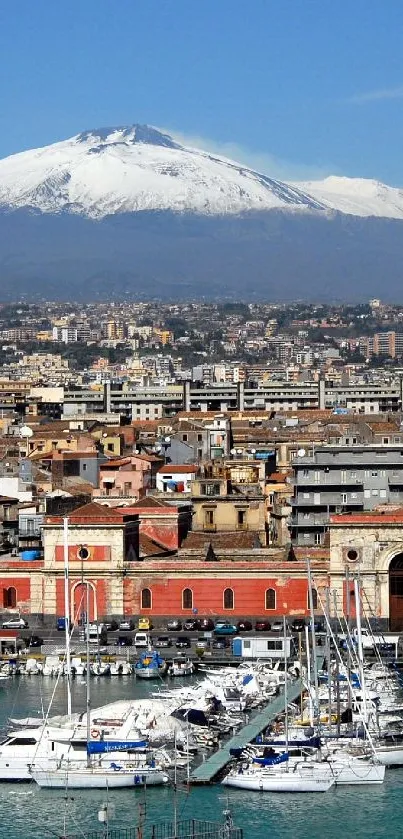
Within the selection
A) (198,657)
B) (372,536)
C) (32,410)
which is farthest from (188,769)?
(32,410)

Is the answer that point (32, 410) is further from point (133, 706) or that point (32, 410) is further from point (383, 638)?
point (133, 706)

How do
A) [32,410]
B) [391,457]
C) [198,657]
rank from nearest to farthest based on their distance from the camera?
[198,657] → [391,457] → [32,410]

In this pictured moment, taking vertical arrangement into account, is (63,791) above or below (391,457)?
below

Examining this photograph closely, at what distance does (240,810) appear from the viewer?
40.5 meters

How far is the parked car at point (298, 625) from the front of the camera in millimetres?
58094

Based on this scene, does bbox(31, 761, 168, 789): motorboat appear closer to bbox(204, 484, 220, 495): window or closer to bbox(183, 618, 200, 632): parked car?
bbox(183, 618, 200, 632): parked car

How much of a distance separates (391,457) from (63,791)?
2915 cm

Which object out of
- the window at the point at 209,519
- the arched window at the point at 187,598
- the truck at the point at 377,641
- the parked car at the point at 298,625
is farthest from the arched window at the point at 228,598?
the window at the point at 209,519

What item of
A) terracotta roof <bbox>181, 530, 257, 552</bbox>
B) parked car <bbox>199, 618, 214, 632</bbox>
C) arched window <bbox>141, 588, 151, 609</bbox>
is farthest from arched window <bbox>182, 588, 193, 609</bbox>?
terracotta roof <bbox>181, 530, 257, 552</bbox>

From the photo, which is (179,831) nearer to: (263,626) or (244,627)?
(263,626)

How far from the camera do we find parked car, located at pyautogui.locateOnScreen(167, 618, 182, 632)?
197ft

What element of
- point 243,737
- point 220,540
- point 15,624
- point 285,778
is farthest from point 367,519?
point 285,778

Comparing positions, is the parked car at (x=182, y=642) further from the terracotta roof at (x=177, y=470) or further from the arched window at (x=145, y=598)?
the terracotta roof at (x=177, y=470)

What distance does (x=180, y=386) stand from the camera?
15250cm
